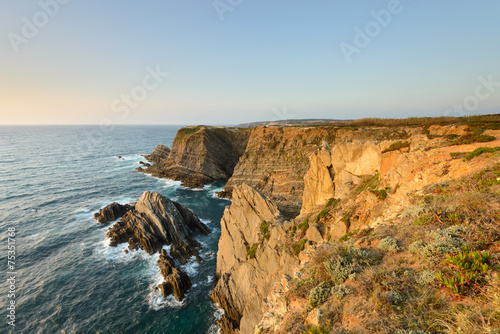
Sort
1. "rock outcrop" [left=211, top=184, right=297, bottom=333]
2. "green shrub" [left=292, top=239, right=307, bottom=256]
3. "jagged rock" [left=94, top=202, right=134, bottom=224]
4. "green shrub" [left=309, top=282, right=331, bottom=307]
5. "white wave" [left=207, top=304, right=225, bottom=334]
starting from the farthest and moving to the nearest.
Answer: "jagged rock" [left=94, top=202, right=134, bottom=224], "white wave" [left=207, top=304, right=225, bottom=334], "rock outcrop" [left=211, top=184, right=297, bottom=333], "green shrub" [left=292, top=239, right=307, bottom=256], "green shrub" [left=309, top=282, right=331, bottom=307]

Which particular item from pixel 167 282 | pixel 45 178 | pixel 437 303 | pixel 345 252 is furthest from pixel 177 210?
pixel 45 178

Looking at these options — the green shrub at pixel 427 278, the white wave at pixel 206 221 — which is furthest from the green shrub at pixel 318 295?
the white wave at pixel 206 221

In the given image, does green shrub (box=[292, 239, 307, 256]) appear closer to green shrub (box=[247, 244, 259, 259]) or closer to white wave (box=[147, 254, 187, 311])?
green shrub (box=[247, 244, 259, 259])

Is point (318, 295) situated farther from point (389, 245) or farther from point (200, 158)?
point (200, 158)

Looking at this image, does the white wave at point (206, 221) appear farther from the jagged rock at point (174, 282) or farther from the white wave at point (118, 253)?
the jagged rock at point (174, 282)

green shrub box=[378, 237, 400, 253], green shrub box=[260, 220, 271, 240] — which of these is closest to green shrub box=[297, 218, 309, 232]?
green shrub box=[260, 220, 271, 240]

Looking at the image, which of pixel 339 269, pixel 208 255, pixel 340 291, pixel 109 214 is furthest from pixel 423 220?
pixel 109 214
